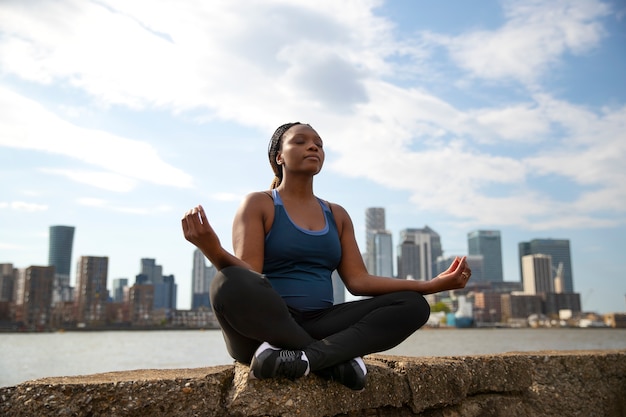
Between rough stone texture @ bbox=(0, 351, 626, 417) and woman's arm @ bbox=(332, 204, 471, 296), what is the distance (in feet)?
1.39

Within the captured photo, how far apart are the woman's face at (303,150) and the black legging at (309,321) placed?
86 centimetres

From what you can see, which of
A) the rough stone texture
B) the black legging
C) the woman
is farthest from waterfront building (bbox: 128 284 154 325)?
the black legging

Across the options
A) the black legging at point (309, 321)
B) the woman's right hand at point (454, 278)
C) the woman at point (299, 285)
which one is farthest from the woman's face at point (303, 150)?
the woman's right hand at point (454, 278)

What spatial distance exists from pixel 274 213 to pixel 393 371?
107cm

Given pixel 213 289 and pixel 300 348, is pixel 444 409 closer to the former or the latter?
pixel 300 348

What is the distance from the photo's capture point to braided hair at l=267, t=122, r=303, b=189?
3641 millimetres

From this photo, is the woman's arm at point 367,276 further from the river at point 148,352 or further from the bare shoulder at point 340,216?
the river at point 148,352

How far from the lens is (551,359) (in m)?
4.19

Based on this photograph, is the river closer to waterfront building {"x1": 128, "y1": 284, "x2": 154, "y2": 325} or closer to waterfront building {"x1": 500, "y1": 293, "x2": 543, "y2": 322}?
waterfront building {"x1": 128, "y1": 284, "x2": 154, "y2": 325}

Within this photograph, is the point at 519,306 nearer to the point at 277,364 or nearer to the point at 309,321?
the point at 309,321

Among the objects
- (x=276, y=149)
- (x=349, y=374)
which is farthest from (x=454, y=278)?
(x=276, y=149)

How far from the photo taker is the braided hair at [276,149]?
3.64 meters

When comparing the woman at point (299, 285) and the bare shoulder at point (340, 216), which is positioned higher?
the bare shoulder at point (340, 216)

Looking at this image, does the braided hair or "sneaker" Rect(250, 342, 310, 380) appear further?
the braided hair
